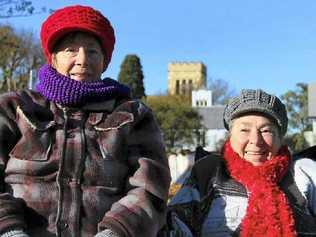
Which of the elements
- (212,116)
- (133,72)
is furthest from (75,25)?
(212,116)

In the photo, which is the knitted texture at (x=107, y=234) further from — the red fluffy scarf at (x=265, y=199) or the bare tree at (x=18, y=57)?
the bare tree at (x=18, y=57)

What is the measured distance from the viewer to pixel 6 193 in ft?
8.05

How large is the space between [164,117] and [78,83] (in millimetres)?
37671

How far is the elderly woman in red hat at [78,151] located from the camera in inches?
96.0

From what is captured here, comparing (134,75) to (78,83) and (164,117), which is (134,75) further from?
(78,83)

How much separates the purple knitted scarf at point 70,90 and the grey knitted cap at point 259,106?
845 millimetres

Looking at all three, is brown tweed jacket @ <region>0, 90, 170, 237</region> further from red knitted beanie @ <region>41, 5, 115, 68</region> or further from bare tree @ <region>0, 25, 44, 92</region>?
bare tree @ <region>0, 25, 44, 92</region>

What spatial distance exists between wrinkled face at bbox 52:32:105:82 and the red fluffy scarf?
975 mm

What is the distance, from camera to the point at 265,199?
3.09 meters

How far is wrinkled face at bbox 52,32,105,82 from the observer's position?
262 centimetres

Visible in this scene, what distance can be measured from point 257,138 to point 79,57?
3.46ft

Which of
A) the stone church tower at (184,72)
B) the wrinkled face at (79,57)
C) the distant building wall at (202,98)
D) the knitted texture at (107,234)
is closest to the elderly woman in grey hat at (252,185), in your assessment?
the knitted texture at (107,234)

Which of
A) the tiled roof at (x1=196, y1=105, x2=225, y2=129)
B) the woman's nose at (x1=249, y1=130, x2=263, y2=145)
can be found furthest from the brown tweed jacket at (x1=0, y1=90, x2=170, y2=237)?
the tiled roof at (x1=196, y1=105, x2=225, y2=129)

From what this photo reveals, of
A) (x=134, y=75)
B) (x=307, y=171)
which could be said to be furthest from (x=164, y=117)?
(x=307, y=171)
